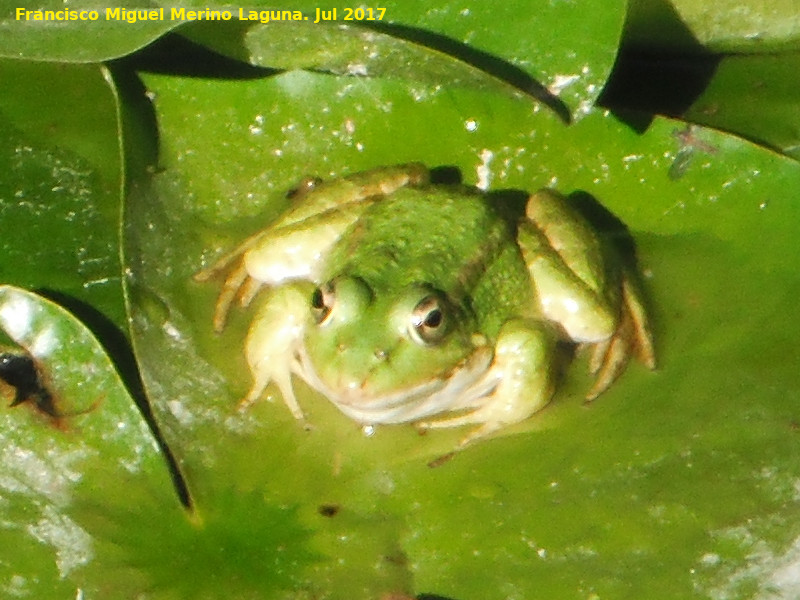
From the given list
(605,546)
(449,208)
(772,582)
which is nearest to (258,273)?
(449,208)

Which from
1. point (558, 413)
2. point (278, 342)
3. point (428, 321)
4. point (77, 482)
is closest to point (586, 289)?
point (558, 413)

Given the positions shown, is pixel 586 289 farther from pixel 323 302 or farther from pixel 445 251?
pixel 323 302

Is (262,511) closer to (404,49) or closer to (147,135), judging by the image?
(147,135)

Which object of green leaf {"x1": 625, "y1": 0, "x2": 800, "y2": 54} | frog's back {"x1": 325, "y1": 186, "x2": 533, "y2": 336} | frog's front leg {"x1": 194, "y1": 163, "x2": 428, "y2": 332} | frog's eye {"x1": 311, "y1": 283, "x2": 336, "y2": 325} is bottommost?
frog's eye {"x1": 311, "y1": 283, "x2": 336, "y2": 325}

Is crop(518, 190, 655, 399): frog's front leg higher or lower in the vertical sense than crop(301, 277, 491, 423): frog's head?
higher

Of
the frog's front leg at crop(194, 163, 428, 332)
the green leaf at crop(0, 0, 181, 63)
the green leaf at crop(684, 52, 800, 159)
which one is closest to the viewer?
the green leaf at crop(0, 0, 181, 63)

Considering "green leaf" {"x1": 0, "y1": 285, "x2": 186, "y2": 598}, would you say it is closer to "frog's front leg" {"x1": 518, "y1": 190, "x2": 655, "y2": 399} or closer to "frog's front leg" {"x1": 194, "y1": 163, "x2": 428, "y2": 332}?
"frog's front leg" {"x1": 194, "y1": 163, "x2": 428, "y2": 332}

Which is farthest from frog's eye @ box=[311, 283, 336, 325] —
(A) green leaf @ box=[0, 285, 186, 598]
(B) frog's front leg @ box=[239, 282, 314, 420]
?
(A) green leaf @ box=[0, 285, 186, 598]
